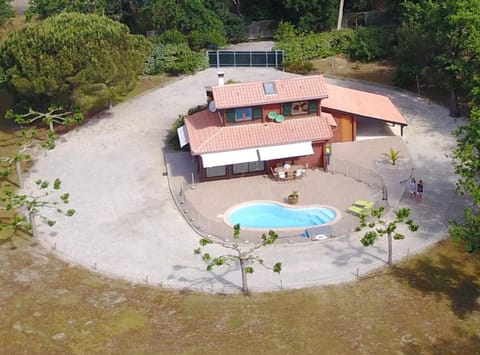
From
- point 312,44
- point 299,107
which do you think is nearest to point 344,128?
point 299,107

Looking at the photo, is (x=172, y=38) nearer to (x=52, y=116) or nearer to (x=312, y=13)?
(x=312, y=13)

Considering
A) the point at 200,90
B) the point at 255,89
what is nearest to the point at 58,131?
the point at 200,90

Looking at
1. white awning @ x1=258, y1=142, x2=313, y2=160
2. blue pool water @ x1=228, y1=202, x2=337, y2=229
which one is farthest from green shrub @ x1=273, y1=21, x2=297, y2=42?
blue pool water @ x1=228, y1=202, x2=337, y2=229

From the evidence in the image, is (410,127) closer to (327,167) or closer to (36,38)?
(327,167)

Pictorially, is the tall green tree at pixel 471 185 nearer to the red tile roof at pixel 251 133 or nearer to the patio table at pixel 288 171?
the red tile roof at pixel 251 133

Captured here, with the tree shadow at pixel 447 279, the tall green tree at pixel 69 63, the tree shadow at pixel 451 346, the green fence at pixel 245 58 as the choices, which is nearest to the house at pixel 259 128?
the tall green tree at pixel 69 63
